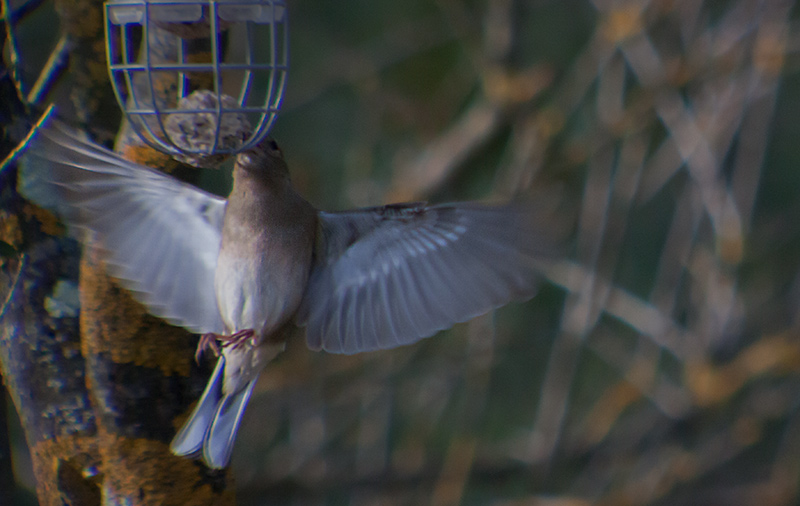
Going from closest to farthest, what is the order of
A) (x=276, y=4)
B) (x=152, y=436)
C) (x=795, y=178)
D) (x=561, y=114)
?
(x=276, y=4) → (x=152, y=436) → (x=561, y=114) → (x=795, y=178)

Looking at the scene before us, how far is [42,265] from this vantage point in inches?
47.6

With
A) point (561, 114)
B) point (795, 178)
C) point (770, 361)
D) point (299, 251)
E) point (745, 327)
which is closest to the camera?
point (299, 251)

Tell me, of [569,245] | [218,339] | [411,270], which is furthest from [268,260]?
[569,245]

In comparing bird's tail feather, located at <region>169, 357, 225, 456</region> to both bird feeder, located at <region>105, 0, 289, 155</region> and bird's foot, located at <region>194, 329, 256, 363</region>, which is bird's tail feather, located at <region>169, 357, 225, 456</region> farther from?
bird feeder, located at <region>105, 0, 289, 155</region>

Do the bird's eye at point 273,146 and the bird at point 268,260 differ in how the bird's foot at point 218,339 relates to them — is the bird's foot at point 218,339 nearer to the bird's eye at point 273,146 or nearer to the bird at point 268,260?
the bird at point 268,260

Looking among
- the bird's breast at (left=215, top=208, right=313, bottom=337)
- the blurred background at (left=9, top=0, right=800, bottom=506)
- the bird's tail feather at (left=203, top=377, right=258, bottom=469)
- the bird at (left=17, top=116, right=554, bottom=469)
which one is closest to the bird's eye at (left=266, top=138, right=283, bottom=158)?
the bird at (left=17, top=116, right=554, bottom=469)

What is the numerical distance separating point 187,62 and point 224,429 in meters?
0.62

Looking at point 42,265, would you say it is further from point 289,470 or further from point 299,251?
point 289,470

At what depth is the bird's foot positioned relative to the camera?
4.03 ft

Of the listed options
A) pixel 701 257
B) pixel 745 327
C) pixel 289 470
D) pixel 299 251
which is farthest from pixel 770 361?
pixel 299 251

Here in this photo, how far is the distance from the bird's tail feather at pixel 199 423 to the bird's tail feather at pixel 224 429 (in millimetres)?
11

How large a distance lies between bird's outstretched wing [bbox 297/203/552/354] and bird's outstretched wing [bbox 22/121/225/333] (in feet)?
0.69

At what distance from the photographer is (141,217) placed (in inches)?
51.6

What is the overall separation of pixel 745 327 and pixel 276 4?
2.67 meters
